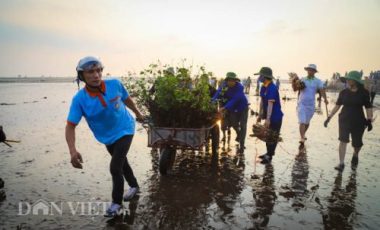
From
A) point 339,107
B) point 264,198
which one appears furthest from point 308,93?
point 264,198

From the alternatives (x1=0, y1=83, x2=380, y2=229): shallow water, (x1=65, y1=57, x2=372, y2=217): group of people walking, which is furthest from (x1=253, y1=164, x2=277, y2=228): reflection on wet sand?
(x1=65, y1=57, x2=372, y2=217): group of people walking

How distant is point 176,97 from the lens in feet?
18.0

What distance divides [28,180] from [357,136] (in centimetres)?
706

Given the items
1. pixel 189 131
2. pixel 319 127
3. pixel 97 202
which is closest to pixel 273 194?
pixel 189 131

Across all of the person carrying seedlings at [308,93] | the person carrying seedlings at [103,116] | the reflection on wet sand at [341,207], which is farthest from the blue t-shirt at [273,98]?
the person carrying seedlings at [103,116]

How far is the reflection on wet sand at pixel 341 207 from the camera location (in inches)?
158

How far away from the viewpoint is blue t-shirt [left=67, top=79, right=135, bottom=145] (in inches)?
147

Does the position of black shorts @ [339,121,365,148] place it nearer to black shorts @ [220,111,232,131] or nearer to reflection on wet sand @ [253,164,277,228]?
reflection on wet sand @ [253,164,277,228]

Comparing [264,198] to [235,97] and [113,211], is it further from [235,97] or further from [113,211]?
[235,97]

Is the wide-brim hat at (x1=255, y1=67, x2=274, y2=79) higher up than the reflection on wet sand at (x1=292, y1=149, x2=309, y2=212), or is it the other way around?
the wide-brim hat at (x1=255, y1=67, x2=274, y2=79)

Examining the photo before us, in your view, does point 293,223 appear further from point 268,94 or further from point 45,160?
Result: point 45,160

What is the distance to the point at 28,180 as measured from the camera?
5477 mm

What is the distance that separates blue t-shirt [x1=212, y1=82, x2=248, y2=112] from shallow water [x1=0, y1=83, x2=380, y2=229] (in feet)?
4.18

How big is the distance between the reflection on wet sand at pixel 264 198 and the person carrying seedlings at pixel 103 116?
6.62 ft
